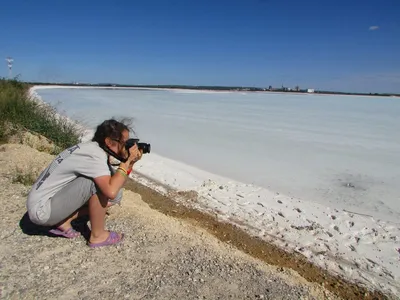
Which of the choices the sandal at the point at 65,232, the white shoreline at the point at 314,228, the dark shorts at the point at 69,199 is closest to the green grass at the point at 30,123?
the white shoreline at the point at 314,228

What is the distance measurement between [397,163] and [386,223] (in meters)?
3.11

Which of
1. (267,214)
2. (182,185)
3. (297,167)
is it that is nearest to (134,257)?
(267,214)

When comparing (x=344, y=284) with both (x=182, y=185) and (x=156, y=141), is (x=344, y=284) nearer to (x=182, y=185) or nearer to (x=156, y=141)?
(x=182, y=185)

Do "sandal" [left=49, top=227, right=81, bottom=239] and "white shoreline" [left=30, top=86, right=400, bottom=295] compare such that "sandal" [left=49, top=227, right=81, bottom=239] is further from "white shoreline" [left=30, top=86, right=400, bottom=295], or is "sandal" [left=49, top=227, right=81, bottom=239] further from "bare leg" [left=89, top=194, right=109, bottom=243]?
"white shoreline" [left=30, top=86, right=400, bottom=295]

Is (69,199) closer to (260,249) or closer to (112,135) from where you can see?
(112,135)

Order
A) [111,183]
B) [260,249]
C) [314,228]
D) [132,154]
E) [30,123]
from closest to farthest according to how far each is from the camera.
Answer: [111,183] < [132,154] < [260,249] < [314,228] < [30,123]

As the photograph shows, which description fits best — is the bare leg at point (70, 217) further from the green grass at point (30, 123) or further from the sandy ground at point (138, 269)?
the green grass at point (30, 123)

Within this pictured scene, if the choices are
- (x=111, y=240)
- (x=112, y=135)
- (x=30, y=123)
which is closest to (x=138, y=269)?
(x=111, y=240)

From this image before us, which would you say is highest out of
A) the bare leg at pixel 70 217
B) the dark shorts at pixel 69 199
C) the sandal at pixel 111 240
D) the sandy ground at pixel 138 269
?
the dark shorts at pixel 69 199

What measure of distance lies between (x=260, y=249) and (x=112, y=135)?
174cm

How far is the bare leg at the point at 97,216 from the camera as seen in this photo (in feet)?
7.71

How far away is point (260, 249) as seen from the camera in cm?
324

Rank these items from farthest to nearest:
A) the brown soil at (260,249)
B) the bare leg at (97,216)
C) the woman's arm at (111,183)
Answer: the brown soil at (260,249) < the bare leg at (97,216) < the woman's arm at (111,183)

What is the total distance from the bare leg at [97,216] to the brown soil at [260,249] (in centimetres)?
125
